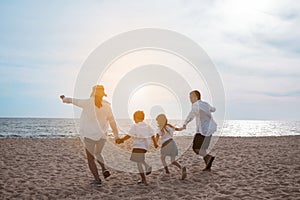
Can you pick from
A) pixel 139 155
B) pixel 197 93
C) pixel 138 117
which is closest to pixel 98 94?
pixel 138 117

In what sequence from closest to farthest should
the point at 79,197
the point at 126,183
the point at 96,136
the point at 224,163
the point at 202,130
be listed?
the point at 79,197 → the point at 96,136 → the point at 126,183 → the point at 202,130 → the point at 224,163

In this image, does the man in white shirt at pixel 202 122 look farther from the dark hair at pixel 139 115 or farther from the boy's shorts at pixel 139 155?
the boy's shorts at pixel 139 155

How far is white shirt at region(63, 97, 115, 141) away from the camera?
266 inches

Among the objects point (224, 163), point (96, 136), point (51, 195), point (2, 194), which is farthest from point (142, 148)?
point (224, 163)

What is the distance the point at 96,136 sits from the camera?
6.77 metres

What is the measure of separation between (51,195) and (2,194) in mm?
991

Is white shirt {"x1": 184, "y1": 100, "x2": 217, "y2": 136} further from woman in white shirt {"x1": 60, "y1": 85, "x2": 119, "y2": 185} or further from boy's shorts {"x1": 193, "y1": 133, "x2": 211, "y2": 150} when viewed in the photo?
woman in white shirt {"x1": 60, "y1": 85, "x2": 119, "y2": 185}

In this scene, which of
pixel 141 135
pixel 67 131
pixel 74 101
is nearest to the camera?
pixel 74 101

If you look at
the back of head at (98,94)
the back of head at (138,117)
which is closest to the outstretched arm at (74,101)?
the back of head at (98,94)

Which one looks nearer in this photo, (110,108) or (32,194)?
(32,194)

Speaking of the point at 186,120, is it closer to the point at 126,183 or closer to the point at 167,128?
the point at 167,128

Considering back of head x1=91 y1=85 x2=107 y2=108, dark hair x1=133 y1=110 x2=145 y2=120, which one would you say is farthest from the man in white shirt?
back of head x1=91 y1=85 x2=107 y2=108

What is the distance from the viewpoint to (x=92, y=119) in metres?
6.79

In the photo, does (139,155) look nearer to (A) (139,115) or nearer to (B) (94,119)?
(A) (139,115)
